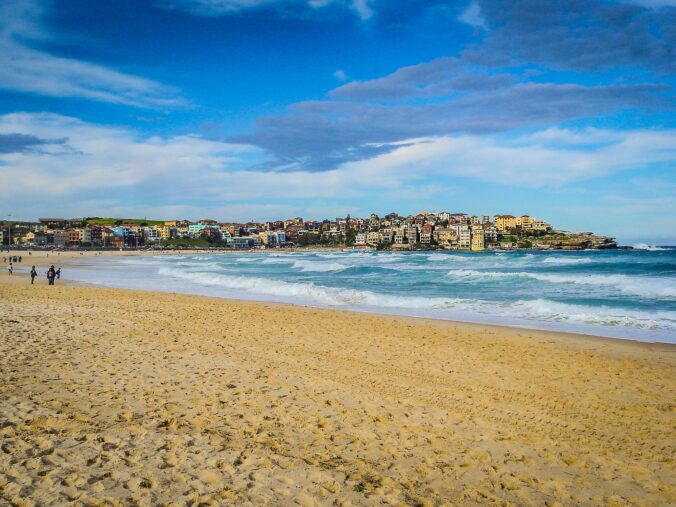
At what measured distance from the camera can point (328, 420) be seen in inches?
221

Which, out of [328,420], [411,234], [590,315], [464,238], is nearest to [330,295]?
[590,315]

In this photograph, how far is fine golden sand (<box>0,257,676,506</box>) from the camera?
4.05 meters

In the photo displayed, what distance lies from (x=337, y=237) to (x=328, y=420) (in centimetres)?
16868

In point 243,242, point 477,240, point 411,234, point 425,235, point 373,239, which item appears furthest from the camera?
point 243,242

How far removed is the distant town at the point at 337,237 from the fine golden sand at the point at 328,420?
11930 centimetres

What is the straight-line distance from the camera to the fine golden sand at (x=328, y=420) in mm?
4047

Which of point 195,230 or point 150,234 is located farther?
point 195,230

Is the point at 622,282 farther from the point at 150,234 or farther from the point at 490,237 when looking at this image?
the point at 150,234

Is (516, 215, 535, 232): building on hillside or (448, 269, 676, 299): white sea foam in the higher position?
(516, 215, 535, 232): building on hillside

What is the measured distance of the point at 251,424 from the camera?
17.6ft

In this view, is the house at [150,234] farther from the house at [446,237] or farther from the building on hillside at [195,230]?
the house at [446,237]

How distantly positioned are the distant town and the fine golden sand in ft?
391

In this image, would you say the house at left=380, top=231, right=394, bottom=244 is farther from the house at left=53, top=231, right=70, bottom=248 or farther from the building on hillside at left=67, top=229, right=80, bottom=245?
the house at left=53, top=231, right=70, bottom=248

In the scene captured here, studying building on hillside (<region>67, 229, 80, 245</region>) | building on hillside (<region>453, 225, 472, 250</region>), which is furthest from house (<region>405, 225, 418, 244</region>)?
building on hillside (<region>67, 229, 80, 245</region>)
